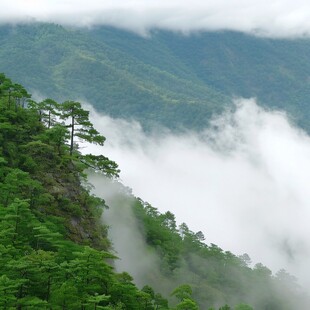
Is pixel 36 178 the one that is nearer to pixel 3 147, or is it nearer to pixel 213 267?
pixel 3 147

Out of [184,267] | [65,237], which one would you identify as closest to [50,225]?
[65,237]

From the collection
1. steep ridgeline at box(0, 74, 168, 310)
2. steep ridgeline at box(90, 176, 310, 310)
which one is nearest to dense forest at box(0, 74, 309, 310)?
steep ridgeline at box(0, 74, 168, 310)

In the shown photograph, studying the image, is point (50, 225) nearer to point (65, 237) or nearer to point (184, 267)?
point (65, 237)

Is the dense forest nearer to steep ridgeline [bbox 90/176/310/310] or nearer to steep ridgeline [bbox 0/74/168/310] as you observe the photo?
steep ridgeline [bbox 0/74/168/310]

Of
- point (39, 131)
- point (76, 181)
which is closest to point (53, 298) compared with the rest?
point (76, 181)

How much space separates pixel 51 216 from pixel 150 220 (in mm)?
39459

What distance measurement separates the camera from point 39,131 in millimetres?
63625

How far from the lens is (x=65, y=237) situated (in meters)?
52.0

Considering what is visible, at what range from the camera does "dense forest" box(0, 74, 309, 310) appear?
122ft

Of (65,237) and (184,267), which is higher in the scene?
(184,267)

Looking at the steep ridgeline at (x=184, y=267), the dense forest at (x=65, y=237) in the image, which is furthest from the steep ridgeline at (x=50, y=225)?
the steep ridgeline at (x=184, y=267)

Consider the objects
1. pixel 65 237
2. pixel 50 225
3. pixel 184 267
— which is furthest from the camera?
pixel 184 267

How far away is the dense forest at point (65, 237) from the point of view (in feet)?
122

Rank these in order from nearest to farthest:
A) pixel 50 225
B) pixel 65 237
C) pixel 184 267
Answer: pixel 50 225 < pixel 65 237 < pixel 184 267
